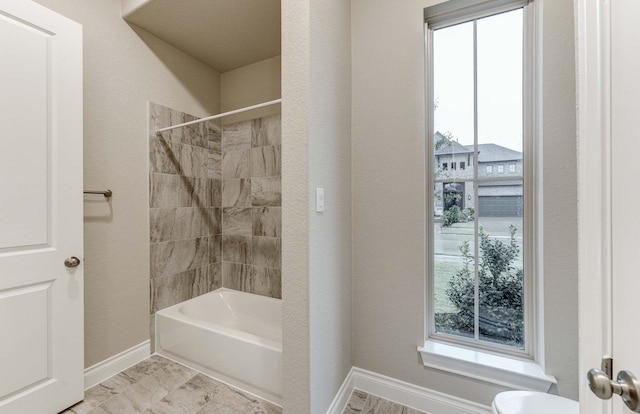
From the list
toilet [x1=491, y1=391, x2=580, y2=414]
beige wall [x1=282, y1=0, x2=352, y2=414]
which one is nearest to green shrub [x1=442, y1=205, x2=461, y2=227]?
beige wall [x1=282, y1=0, x2=352, y2=414]

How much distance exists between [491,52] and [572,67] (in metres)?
0.41

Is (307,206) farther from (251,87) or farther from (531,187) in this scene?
(251,87)

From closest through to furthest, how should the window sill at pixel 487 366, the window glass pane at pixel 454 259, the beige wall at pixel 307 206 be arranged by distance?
the beige wall at pixel 307 206
the window sill at pixel 487 366
the window glass pane at pixel 454 259

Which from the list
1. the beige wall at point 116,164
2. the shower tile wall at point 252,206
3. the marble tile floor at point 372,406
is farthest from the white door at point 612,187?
the beige wall at point 116,164

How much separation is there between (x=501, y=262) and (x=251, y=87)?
8.24ft

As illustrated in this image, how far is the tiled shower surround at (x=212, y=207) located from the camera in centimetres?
224

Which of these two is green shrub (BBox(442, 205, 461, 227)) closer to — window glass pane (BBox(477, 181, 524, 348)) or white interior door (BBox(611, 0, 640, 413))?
window glass pane (BBox(477, 181, 524, 348))

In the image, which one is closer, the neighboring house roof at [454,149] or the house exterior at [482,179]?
the house exterior at [482,179]

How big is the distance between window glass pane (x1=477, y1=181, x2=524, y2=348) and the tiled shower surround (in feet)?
5.26

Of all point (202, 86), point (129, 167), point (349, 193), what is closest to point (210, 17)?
point (202, 86)

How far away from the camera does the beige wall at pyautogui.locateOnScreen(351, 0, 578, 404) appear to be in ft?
4.36

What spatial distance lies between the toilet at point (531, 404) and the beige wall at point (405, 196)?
9.4 inches

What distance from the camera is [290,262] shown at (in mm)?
1297

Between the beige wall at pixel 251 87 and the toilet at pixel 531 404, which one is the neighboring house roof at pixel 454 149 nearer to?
the toilet at pixel 531 404
